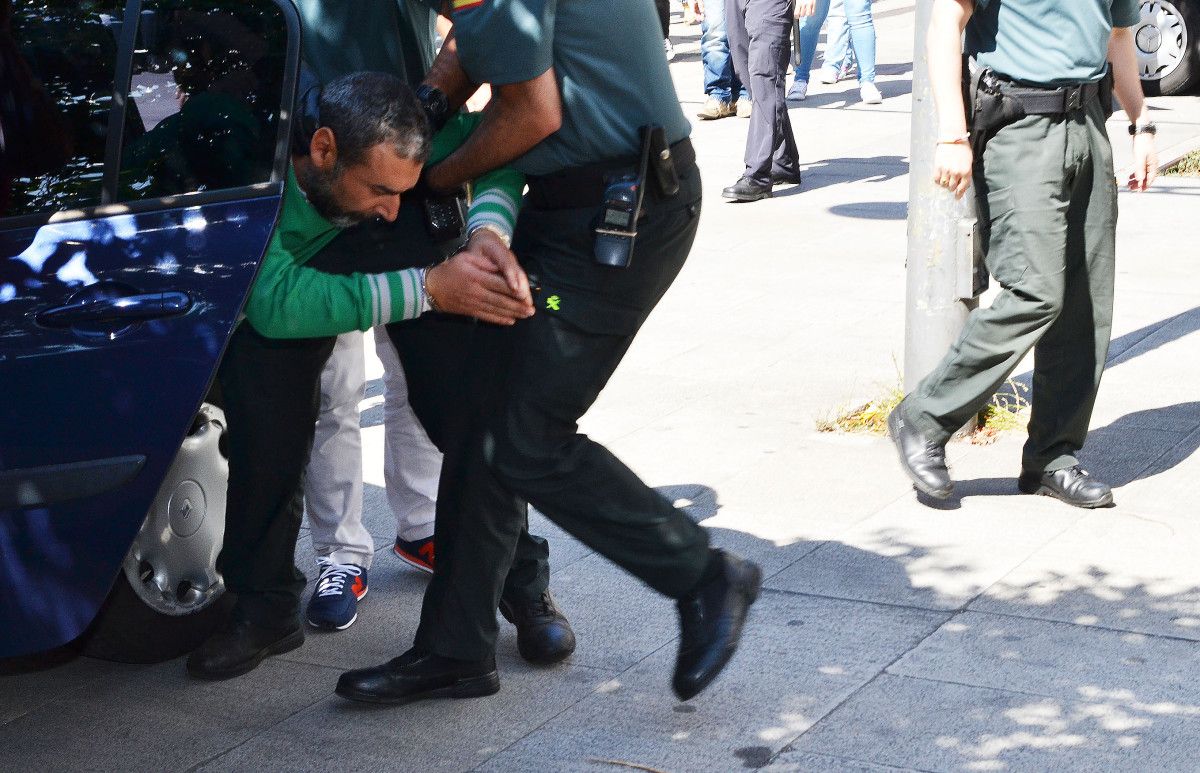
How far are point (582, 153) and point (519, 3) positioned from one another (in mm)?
353

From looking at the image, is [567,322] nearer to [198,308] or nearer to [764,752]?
[198,308]

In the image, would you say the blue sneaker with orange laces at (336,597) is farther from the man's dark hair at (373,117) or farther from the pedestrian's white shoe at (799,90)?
the pedestrian's white shoe at (799,90)

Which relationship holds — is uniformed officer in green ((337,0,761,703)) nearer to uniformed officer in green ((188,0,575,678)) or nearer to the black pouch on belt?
uniformed officer in green ((188,0,575,678))

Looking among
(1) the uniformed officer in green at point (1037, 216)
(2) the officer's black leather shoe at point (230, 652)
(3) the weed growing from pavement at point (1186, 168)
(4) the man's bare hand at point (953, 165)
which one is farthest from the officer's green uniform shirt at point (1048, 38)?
(3) the weed growing from pavement at point (1186, 168)

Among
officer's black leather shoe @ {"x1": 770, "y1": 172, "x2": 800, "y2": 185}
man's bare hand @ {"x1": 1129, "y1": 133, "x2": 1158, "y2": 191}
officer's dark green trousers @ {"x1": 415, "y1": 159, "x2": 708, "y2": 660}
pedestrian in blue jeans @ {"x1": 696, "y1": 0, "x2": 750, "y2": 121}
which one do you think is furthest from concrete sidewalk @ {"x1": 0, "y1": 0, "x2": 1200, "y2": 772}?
pedestrian in blue jeans @ {"x1": 696, "y1": 0, "x2": 750, "y2": 121}

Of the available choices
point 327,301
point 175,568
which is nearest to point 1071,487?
point 327,301

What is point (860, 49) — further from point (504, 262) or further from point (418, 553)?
point (504, 262)

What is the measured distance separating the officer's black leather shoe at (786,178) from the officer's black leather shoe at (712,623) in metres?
6.63

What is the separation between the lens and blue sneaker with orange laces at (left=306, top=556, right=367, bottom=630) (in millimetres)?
4168

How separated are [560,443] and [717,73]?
386 inches

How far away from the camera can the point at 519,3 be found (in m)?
3.17

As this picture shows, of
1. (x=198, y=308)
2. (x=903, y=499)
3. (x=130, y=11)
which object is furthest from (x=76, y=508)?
(x=903, y=499)

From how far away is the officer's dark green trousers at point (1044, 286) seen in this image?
4.57 metres

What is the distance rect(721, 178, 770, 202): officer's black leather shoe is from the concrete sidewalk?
3308mm
